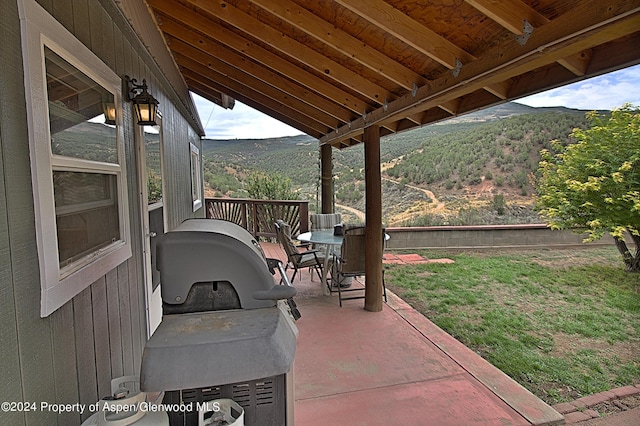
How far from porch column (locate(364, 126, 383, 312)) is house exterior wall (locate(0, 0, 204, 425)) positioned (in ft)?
7.81

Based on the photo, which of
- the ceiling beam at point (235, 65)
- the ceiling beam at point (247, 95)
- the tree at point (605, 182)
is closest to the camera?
the ceiling beam at point (235, 65)

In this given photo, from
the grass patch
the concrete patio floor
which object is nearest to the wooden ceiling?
the concrete patio floor

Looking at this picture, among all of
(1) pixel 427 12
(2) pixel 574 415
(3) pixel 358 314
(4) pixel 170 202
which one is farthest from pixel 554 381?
(4) pixel 170 202

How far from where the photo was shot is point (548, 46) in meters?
1.75

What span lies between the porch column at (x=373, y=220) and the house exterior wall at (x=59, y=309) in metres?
2.38

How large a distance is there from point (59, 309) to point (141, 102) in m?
1.57

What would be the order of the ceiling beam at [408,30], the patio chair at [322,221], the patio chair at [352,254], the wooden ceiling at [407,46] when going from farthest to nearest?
the patio chair at [322,221], the patio chair at [352,254], the ceiling beam at [408,30], the wooden ceiling at [407,46]

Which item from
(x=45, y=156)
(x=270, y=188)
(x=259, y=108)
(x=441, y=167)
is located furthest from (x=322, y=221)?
(x=441, y=167)

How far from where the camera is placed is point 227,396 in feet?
3.96

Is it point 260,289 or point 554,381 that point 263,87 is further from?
point 554,381

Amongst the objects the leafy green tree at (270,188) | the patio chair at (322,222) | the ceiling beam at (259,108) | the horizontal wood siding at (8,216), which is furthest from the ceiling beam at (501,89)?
the leafy green tree at (270,188)

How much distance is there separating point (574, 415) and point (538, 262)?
4.90m

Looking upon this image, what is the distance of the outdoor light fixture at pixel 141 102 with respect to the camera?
2299mm

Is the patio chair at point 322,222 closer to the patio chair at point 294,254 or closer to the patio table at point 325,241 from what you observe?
the patio table at point 325,241
